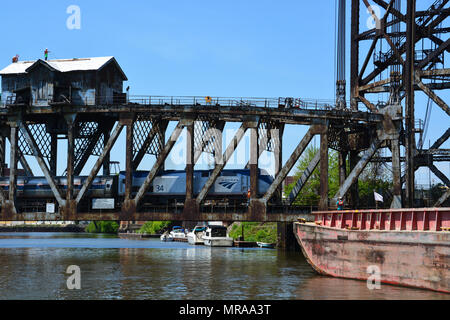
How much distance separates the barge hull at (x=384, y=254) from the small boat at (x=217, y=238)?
3987 cm

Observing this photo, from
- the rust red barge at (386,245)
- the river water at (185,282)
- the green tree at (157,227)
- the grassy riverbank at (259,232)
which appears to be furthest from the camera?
the green tree at (157,227)

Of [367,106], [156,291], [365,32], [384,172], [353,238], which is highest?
[365,32]

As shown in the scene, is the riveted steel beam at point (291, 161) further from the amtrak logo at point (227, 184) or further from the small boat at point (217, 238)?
the small boat at point (217, 238)

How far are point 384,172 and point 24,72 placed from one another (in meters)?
53.0

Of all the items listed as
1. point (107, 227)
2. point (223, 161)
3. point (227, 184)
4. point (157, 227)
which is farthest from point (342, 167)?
point (107, 227)

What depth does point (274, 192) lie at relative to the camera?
204 ft

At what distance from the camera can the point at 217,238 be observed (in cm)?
8606

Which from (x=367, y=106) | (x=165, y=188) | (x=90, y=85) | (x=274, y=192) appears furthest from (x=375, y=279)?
(x=90, y=85)

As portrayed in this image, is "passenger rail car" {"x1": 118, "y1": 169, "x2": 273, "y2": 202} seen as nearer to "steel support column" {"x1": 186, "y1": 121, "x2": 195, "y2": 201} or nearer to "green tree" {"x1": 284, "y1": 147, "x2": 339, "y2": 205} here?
"steel support column" {"x1": 186, "y1": 121, "x2": 195, "y2": 201}

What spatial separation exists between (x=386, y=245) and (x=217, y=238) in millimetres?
51290

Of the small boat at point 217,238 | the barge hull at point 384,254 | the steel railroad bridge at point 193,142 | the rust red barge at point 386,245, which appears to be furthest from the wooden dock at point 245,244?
the rust red barge at point 386,245

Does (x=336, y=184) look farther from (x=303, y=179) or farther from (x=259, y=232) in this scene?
(x=303, y=179)

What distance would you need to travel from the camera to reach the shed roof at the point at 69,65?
67.7 metres

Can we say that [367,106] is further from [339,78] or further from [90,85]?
[90,85]
